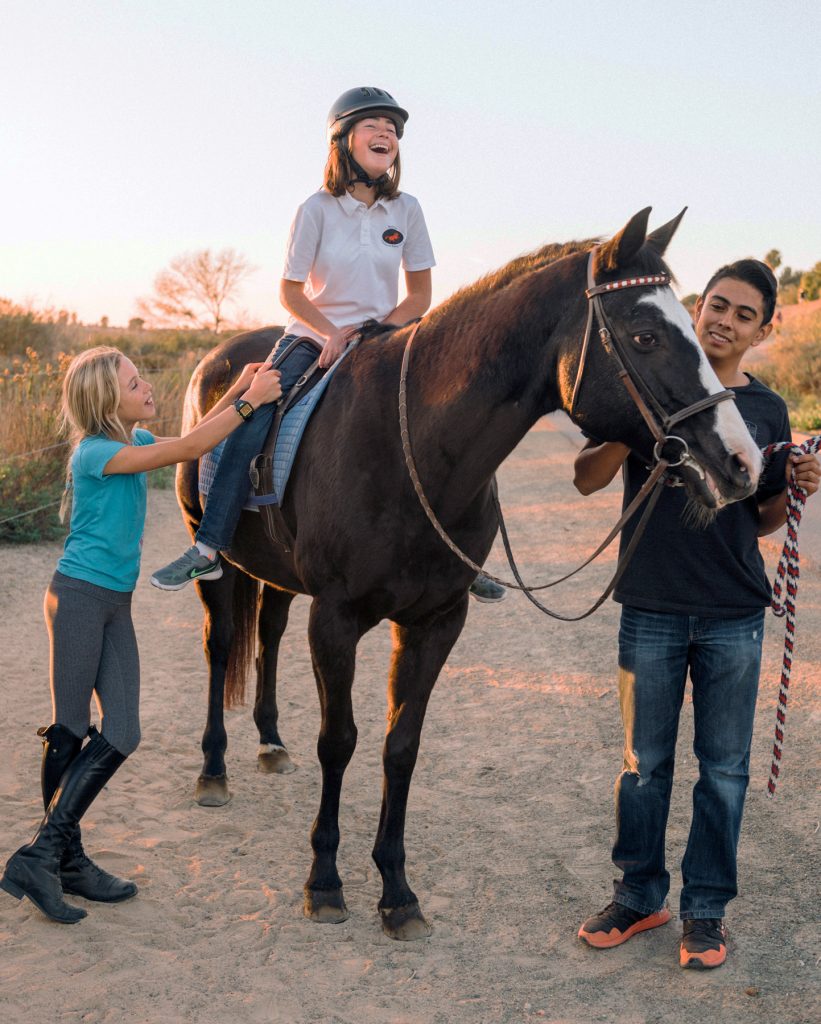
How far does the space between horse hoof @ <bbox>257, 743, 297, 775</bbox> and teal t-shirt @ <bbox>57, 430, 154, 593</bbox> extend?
5.47 feet

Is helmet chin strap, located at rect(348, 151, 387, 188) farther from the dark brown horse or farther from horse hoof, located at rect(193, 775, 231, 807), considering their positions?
horse hoof, located at rect(193, 775, 231, 807)

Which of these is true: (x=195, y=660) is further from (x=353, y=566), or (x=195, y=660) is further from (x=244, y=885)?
(x=353, y=566)

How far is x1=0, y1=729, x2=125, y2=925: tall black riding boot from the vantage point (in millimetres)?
3240

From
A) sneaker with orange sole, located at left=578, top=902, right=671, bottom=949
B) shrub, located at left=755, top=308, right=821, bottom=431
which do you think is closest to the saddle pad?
sneaker with orange sole, located at left=578, top=902, right=671, bottom=949

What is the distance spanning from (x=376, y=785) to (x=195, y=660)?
2.30 meters

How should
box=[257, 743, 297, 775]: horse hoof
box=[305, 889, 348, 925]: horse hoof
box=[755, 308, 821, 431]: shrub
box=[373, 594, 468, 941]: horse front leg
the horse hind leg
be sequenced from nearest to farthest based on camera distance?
1. box=[305, 889, 348, 925]: horse hoof
2. box=[373, 594, 468, 941]: horse front leg
3. the horse hind leg
4. box=[257, 743, 297, 775]: horse hoof
5. box=[755, 308, 821, 431]: shrub

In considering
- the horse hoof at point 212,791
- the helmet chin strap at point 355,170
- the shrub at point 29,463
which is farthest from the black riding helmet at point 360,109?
the shrub at point 29,463

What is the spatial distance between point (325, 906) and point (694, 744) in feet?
4.65

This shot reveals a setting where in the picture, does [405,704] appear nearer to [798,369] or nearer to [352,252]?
[352,252]

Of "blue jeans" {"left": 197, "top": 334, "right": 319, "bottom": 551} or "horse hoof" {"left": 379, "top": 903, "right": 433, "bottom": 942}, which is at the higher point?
"blue jeans" {"left": 197, "top": 334, "right": 319, "bottom": 551}

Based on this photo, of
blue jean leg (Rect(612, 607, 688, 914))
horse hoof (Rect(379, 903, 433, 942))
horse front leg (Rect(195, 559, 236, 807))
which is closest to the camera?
blue jean leg (Rect(612, 607, 688, 914))

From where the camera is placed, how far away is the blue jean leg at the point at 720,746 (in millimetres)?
3129

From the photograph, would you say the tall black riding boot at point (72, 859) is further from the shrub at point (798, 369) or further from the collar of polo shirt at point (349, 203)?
the shrub at point (798, 369)

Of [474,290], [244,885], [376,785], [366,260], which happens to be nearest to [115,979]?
[244,885]
